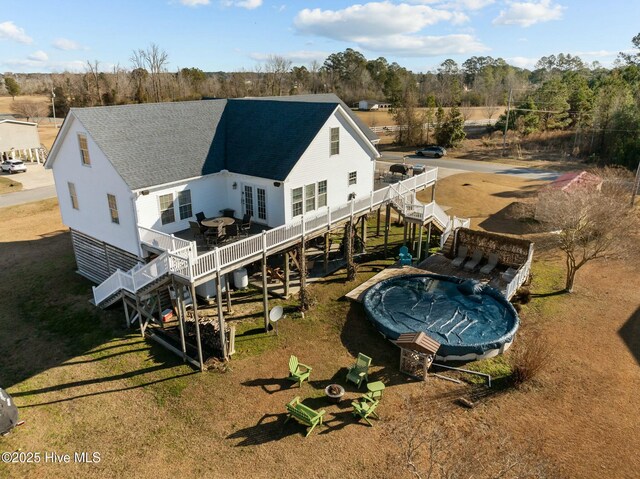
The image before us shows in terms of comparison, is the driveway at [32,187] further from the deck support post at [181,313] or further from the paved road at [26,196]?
the deck support post at [181,313]

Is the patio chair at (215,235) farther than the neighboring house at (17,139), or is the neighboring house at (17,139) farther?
the neighboring house at (17,139)

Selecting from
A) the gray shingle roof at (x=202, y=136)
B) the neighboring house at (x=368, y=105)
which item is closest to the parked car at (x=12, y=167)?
the gray shingle roof at (x=202, y=136)

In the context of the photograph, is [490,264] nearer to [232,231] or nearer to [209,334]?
[232,231]

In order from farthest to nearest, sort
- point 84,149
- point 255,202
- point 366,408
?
point 255,202, point 84,149, point 366,408

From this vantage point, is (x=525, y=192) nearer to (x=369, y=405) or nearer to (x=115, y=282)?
(x=369, y=405)

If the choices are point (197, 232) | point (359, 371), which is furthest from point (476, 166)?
point (359, 371)

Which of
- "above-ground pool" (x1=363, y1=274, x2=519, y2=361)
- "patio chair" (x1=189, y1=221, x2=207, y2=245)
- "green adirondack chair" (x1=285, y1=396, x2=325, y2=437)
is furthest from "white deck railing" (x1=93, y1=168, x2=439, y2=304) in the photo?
"green adirondack chair" (x1=285, y1=396, x2=325, y2=437)

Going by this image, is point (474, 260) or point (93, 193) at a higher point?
point (93, 193)
